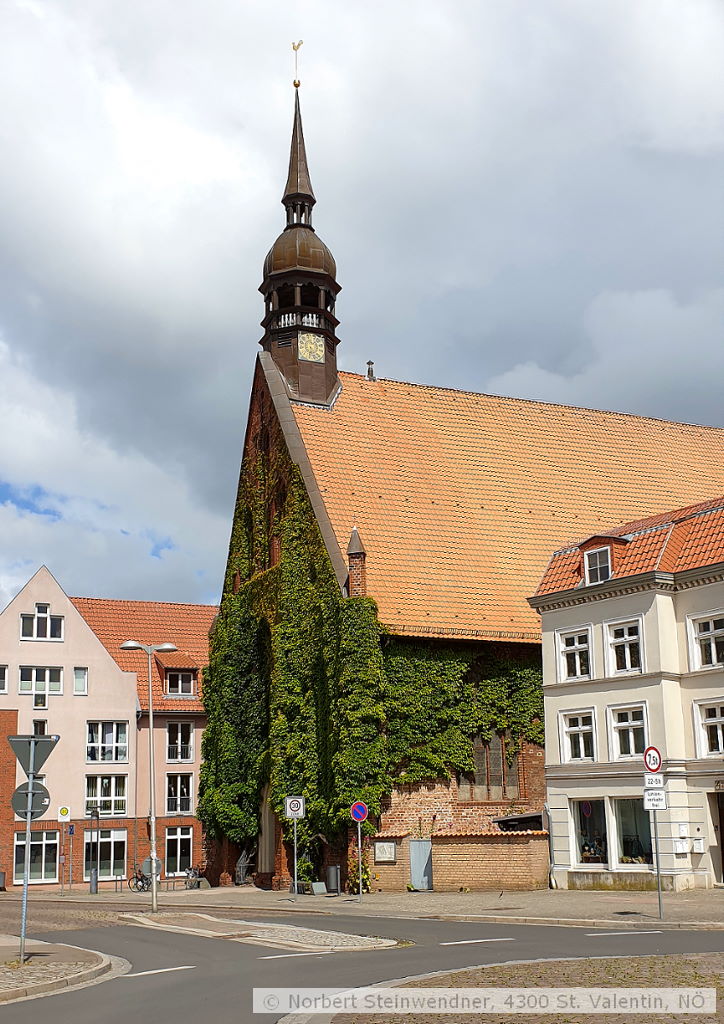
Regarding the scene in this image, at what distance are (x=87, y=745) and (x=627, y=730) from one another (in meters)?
33.2

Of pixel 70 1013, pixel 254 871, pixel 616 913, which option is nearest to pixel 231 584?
pixel 254 871

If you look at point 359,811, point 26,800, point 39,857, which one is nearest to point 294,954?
point 26,800

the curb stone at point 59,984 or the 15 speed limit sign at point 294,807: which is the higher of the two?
the 15 speed limit sign at point 294,807

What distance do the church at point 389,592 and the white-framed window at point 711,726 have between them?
5.06m

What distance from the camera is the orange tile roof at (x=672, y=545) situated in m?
31.0

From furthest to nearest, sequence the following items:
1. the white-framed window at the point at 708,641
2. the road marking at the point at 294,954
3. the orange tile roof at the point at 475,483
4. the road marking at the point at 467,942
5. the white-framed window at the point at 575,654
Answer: the orange tile roof at the point at 475,483
the white-framed window at the point at 575,654
the white-framed window at the point at 708,641
the road marking at the point at 467,942
the road marking at the point at 294,954

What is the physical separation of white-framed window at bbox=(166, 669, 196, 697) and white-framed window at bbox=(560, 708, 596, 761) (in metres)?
31.9

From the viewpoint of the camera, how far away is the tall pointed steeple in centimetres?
4628

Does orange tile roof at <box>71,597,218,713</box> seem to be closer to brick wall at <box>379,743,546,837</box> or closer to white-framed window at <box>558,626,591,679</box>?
brick wall at <box>379,743,546,837</box>

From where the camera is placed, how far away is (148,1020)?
454 inches

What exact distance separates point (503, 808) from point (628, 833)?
7474 millimetres

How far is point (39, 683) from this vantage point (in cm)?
5675

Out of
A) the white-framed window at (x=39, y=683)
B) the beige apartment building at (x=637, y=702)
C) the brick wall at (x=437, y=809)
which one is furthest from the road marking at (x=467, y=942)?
the white-framed window at (x=39, y=683)

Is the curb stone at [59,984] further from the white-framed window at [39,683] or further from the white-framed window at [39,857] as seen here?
the white-framed window at [39,683]
